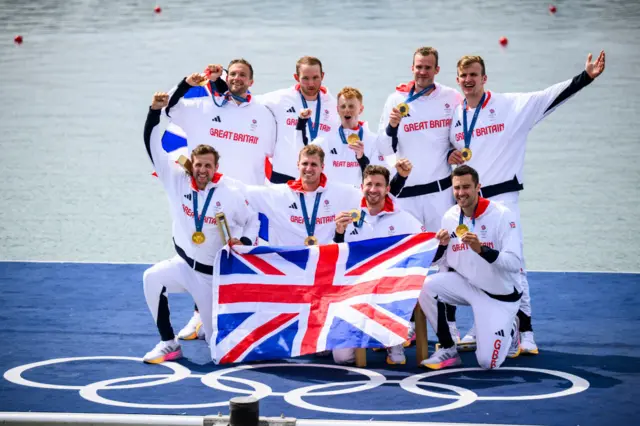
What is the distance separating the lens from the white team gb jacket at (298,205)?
8695 millimetres

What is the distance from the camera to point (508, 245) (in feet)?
26.7

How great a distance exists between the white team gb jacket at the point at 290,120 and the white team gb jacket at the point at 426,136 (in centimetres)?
66

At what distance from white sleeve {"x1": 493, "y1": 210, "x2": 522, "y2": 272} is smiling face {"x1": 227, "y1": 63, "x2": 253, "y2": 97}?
264cm

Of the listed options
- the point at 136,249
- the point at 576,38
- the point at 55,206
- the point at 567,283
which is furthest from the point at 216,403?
the point at 576,38

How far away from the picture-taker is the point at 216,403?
23.2 feet

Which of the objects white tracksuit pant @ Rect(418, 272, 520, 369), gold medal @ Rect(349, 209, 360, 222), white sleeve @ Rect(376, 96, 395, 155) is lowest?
white tracksuit pant @ Rect(418, 272, 520, 369)

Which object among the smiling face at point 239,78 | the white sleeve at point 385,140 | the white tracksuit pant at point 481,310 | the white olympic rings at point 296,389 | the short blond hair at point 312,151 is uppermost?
the smiling face at point 239,78

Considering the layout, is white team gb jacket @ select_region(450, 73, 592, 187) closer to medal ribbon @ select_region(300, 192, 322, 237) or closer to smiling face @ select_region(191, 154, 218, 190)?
medal ribbon @ select_region(300, 192, 322, 237)

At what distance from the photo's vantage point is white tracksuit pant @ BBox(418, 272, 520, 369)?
8070 mm

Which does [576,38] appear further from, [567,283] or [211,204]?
[211,204]

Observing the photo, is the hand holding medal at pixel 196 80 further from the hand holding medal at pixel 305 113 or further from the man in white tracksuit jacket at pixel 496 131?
the man in white tracksuit jacket at pixel 496 131

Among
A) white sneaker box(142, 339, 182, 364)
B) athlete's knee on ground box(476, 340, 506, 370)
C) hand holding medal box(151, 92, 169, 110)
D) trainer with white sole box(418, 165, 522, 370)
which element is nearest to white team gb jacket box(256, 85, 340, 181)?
hand holding medal box(151, 92, 169, 110)

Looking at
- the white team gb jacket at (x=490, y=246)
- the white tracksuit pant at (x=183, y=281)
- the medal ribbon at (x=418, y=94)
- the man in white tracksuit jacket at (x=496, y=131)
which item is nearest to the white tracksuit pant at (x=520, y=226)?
the man in white tracksuit jacket at (x=496, y=131)

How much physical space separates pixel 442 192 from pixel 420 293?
1.15m
